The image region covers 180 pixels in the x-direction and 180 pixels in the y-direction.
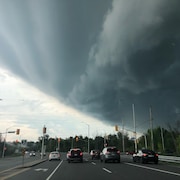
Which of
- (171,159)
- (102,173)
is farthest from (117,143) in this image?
(102,173)

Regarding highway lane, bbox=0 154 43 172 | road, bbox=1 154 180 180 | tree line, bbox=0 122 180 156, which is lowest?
road, bbox=1 154 180 180

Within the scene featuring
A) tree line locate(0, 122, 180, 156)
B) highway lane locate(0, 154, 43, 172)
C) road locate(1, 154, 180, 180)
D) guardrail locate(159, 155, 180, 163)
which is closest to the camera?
road locate(1, 154, 180, 180)

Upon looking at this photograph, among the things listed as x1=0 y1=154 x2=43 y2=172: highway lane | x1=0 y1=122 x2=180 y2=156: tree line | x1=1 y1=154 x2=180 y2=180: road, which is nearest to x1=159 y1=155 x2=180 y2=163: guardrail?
x1=1 y1=154 x2=180 y2=180: road

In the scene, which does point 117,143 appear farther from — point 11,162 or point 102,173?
point 102,173

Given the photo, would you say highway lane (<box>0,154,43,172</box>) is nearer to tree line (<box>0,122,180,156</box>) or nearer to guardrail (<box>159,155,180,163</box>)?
guardrail (<box>159,155,180,163</box>)

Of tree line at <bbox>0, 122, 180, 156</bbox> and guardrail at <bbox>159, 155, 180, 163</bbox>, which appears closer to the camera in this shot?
guardrail at <bbox>159, 155, 180, 163</bbox>

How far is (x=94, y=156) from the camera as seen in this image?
45719 millimetres

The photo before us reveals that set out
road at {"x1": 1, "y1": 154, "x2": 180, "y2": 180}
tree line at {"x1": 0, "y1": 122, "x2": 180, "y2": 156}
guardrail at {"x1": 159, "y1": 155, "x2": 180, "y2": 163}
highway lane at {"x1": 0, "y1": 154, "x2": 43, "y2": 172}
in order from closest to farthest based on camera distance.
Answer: road at {"x1": 1, "y1": 154, "x2": 180, "y2": 180} < highway lane at {"x1": 0, "y1": 154, "x2": 43, "y2": 172} < guardrail at {"x1": 159, "y1": 155, "x2": 180, "y2": 163} < tree line at {"x1": 0, "y1": 122, "x2": 180, "y2": 156}

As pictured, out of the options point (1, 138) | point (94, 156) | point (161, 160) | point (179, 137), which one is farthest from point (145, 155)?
point (1, 138)

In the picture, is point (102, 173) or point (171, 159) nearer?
point (102, 173)

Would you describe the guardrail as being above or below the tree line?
below

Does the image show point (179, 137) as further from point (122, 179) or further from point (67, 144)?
point (67, 144)

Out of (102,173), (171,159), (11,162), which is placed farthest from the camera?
(11,162)

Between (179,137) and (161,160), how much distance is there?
161 ft
